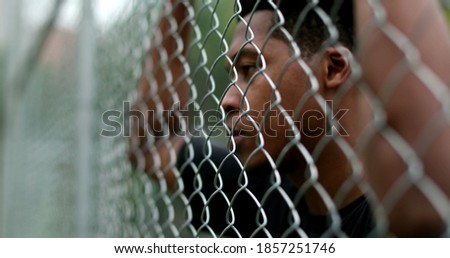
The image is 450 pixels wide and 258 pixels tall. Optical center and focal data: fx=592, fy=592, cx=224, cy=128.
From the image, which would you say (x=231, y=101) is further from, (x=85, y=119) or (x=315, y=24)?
(x=85, y=119)

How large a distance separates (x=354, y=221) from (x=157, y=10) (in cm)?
98

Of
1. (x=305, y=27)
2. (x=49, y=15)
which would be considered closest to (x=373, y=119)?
(x=305, y=27)

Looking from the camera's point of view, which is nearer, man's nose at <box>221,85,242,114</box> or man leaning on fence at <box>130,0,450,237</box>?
man leaning on fence at <box>130,0,450,237</box>

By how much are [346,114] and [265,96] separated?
0.54ft

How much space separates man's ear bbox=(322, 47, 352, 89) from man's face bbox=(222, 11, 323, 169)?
3.0 inches

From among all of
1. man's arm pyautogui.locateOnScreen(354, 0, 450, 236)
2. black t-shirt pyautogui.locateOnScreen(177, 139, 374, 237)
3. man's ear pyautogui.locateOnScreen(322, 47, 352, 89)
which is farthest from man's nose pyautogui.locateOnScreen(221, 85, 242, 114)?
man's arm pyautogui.locateOnScreen(354, 0, 450, 236)

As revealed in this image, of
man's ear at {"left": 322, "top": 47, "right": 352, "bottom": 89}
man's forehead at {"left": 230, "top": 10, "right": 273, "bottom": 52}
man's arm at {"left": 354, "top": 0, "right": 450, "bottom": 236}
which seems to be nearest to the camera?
man's arm at {"left": 354, "top": 0, "right": 450, "bottom": 236}

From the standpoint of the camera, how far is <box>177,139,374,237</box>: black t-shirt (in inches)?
49.4

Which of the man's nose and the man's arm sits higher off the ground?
the man's arm

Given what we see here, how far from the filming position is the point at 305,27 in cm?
123

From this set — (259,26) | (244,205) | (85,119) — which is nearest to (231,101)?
(259,26)

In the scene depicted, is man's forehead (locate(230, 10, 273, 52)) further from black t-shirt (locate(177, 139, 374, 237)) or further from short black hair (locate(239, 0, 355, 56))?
black t-shirt (locate(177, 139, 374, 237))

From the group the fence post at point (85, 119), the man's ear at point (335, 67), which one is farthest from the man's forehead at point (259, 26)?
the fence post at point (85, 119)

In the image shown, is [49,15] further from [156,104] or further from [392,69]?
[392,69]
